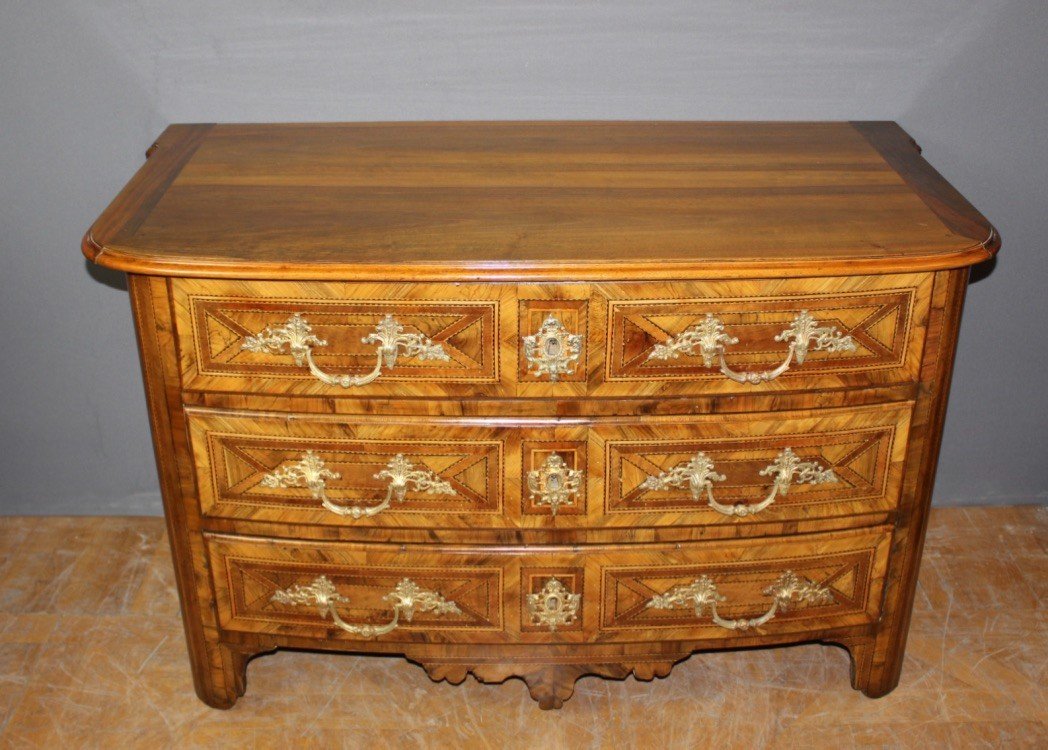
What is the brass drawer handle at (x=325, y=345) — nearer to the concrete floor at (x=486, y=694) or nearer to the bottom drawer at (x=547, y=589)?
the bottom drawer at (x=547, y=589)

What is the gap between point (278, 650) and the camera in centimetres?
242

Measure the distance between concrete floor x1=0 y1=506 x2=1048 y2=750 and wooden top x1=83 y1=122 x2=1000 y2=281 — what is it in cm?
92

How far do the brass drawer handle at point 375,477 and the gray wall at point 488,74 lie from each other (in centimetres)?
75

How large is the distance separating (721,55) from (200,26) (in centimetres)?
99

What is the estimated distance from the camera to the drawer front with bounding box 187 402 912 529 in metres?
1.92

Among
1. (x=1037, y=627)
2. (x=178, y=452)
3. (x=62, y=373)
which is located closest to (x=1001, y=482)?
(x=1037, y=627)

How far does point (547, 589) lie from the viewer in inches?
81.6

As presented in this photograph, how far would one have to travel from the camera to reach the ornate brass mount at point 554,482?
1.95 meters

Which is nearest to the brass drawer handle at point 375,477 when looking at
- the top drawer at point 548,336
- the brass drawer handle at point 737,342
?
the top drawer at point 548,336

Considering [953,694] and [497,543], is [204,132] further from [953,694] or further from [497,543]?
[953,694]

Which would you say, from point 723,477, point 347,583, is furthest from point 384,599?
point 723,477

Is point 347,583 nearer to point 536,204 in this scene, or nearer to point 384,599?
point 384,599

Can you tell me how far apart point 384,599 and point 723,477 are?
24.7 inches

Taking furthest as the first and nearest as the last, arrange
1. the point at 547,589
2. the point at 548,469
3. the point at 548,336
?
the point at 547,589 < the point at 548,469 < the point at 548,336
